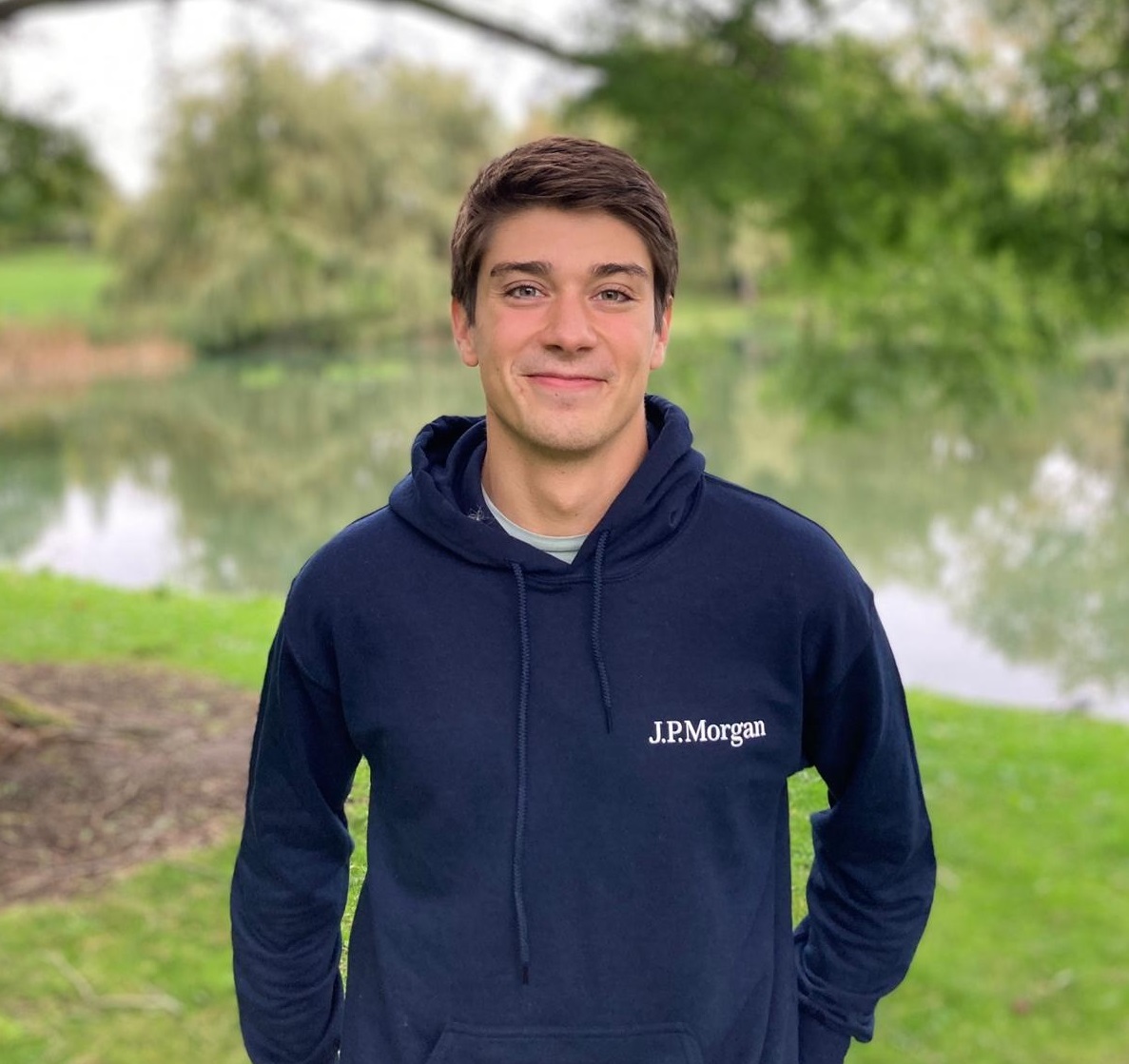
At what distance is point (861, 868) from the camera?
5.63ft

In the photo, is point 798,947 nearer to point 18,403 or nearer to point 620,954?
point 620,954

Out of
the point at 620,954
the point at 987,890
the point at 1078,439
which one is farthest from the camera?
the point at 1078,439

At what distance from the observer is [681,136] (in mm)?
5668

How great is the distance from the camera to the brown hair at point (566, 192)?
5.04 ft

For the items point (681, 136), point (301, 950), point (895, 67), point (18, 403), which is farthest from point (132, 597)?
point (18, 403)

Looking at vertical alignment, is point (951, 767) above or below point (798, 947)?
below

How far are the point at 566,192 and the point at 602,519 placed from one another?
398 mm

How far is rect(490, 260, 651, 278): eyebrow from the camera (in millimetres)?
1562

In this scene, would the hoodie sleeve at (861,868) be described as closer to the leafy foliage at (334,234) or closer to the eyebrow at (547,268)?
the eyebrow at (547,268)

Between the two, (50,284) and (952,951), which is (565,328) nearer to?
(952,951)

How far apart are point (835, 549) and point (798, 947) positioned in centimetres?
60

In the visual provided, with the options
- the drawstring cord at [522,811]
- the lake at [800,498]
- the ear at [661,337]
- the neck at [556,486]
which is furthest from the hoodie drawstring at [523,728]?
the lake at [800,498]

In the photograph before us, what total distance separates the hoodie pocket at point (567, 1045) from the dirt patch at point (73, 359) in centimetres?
2377

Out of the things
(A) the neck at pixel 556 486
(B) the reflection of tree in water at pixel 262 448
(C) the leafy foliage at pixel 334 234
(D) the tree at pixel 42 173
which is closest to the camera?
(A) the neck at pixel 556 486
